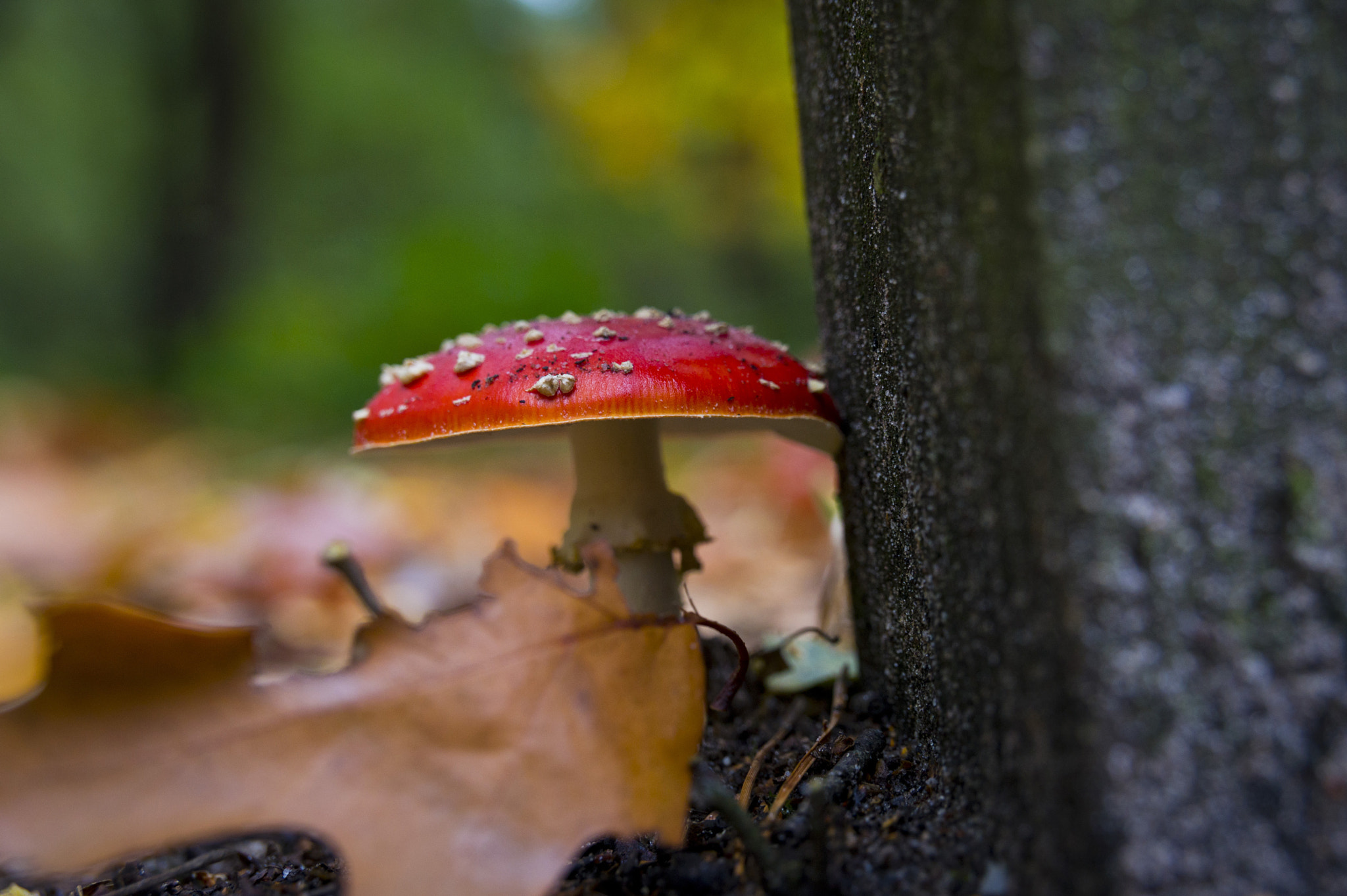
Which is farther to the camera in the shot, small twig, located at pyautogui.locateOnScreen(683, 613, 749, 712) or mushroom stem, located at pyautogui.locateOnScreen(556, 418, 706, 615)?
mushroom stem, located at pyautogui.locateOnScreen(556, 418, 706, 615)

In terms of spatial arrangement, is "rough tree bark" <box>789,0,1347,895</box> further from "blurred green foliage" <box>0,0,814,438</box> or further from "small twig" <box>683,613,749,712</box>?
"blurred green foliage" <box>0,0,814,438</box>

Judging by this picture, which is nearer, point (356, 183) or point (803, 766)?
point (803, 766)

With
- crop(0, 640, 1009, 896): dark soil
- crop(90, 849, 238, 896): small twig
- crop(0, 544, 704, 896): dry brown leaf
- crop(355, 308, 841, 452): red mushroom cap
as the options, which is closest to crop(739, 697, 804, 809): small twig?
crop(0, 640, 1009, 896): dark soil

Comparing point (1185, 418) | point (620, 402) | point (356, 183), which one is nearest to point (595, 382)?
point (620, 402)

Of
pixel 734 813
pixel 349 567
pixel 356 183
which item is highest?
pixel 356 183

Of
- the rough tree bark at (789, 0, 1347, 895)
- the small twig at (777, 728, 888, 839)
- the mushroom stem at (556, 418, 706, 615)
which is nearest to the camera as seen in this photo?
the rough tree bark at (789, 0, 1347, 895)

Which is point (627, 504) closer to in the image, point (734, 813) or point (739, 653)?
point (739, 653)
